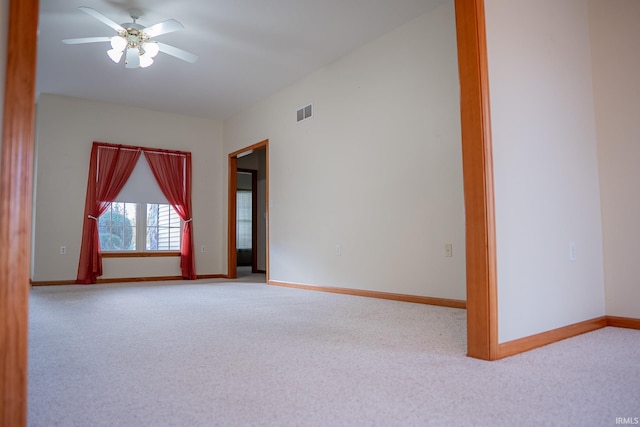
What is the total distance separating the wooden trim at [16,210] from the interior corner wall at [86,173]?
5.69 metres

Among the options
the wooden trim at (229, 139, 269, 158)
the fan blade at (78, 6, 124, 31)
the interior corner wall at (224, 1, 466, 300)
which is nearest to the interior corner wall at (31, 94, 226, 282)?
the wooden trim at (229, 139, 269, 158)

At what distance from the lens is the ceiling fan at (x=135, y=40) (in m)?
3.75

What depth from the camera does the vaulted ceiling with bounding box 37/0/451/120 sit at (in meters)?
3.79

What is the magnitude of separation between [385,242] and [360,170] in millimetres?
850

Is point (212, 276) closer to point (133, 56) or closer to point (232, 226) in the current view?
point (232, 226)

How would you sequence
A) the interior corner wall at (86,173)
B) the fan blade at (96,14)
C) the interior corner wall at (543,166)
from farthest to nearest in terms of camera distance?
1. the interior corner wall at (86,173)
2. the fan blade at (96,14)
3. the interior corner wall at (543,166)

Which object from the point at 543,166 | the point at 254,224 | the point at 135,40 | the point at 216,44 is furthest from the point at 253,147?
the point at 543,166

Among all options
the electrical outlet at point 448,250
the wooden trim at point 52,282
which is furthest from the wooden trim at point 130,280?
the electrical outlet at point 448,250

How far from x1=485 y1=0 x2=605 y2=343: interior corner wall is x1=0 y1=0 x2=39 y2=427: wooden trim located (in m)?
1.88

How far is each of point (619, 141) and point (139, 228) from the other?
6.23 m

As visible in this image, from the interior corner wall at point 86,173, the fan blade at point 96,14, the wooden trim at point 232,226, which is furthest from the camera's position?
the wooden trim at point 232,226

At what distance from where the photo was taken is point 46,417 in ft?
4.44

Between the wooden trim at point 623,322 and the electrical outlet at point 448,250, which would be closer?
the wooden trim at point 623,322

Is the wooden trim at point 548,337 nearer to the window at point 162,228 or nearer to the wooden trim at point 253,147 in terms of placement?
the wooden trim at point 253,147
